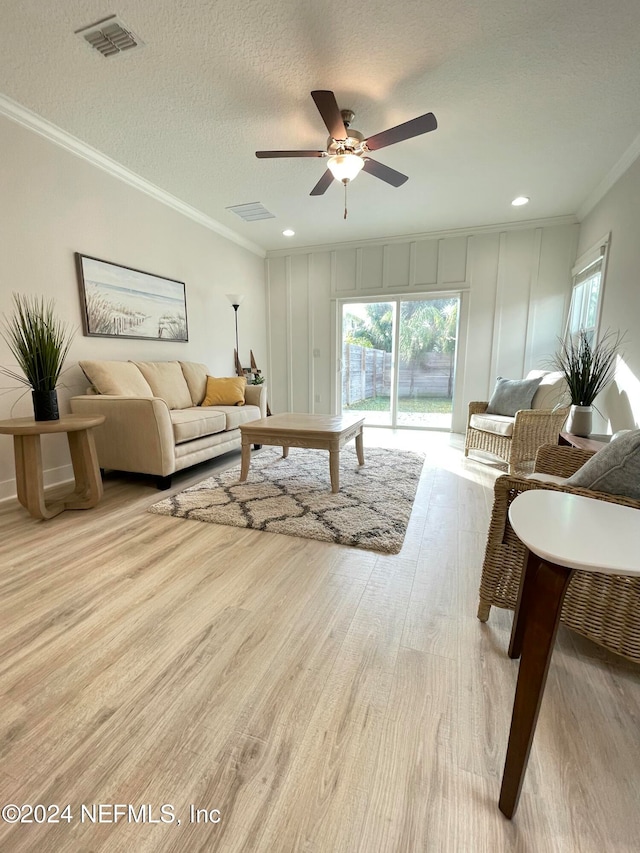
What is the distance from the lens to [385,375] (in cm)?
512

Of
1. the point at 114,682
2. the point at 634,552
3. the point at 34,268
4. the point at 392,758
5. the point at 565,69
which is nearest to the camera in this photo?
the point at 634,552

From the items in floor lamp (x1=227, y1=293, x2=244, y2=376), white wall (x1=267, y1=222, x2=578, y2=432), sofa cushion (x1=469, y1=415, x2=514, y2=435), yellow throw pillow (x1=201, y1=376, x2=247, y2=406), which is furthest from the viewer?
floor lamp (x1=227, y1=293, x2=244, y2=376)

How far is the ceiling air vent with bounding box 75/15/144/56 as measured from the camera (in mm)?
1711

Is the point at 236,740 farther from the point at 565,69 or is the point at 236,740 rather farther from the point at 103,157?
the point at 103,157

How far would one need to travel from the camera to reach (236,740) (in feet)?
2.96

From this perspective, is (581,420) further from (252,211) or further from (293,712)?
(252,211)

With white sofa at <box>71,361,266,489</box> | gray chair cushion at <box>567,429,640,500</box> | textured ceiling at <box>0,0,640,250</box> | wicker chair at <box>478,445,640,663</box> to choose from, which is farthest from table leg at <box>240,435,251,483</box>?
textured ceiling at <box>0,0,640,250</box>

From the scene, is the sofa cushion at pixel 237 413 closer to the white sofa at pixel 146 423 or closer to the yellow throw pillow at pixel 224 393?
the white sofa at pixel 146 423

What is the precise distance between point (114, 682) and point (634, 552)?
1.36 meters

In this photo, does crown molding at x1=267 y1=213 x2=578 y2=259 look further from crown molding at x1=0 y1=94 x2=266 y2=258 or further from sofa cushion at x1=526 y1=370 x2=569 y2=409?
sofa cushion at x1=526 y1=370 x2=569 y2=409

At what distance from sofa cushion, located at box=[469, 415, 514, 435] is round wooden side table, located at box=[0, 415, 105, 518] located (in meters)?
3.08

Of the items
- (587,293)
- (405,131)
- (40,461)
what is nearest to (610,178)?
(587,293)

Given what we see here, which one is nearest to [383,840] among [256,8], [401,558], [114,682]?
[114,682]

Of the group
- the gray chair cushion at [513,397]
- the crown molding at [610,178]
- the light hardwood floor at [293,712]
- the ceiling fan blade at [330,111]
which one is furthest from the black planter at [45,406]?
the crown molding at [610,178]
